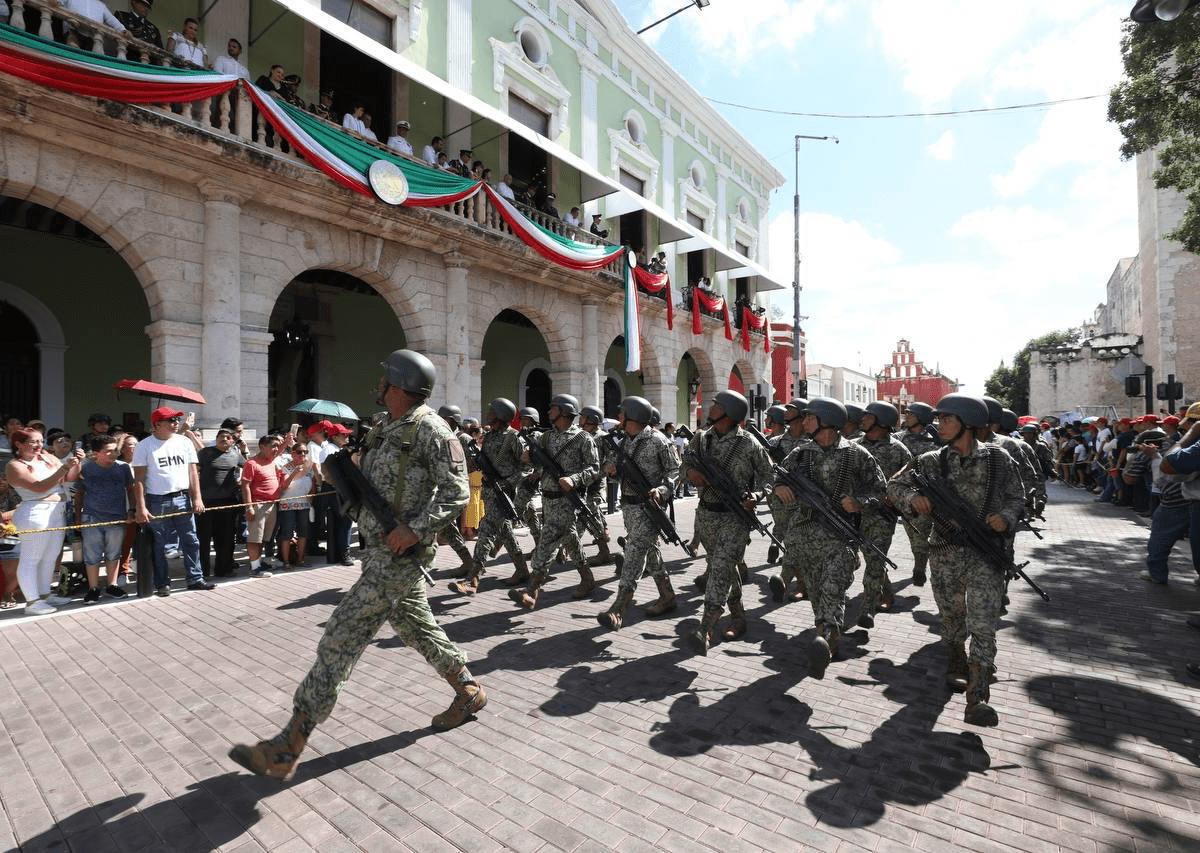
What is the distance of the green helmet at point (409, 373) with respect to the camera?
3199 mm

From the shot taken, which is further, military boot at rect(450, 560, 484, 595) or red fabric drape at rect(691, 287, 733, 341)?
red fabric drape at rect(691, 287, 733, 341)

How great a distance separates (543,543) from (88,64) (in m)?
7.41

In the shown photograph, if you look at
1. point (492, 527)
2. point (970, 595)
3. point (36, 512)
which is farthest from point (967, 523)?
point (36, 512)

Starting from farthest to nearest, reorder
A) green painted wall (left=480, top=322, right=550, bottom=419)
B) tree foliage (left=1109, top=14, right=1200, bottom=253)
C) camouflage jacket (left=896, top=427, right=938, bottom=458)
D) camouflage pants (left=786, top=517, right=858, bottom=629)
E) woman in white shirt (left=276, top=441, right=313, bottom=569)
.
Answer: green painted wall (left=480, top=322, right=550, bottom=419) → tree foliage (left=1109, top=14, right=1200, bottom=253) → woman in white shirt (left=276, top=441, right=313, bottom=569) → camouflage jacket (left=896, top=427, right=938, bottom=458) → camouflage pants (left=786, top=517, right=858, bottom=629)

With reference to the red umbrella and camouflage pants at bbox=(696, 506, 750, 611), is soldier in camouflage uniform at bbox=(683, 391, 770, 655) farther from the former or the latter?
the red umbrella

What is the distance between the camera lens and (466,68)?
13.6 m

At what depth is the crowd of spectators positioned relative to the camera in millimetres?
5617

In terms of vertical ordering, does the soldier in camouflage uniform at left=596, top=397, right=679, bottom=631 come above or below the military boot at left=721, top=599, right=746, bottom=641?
above

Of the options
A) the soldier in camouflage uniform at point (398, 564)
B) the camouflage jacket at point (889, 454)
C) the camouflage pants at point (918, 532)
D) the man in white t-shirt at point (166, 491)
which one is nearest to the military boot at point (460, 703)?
the soldier in camouflage uniform at point (398, 564)

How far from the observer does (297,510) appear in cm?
773

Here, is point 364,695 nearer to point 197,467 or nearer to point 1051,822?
point 1051,822

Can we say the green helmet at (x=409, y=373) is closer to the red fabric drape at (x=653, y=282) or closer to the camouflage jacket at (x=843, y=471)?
the camouflage jacket at (x=843, y=471)

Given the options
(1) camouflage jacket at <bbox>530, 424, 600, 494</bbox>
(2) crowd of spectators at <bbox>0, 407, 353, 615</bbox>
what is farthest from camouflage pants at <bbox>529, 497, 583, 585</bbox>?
(2) crowd of spectators at <bbox>0, 407, 353, 615</bbox>

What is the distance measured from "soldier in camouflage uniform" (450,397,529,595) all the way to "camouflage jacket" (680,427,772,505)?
2226 millimetres
